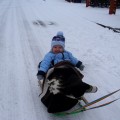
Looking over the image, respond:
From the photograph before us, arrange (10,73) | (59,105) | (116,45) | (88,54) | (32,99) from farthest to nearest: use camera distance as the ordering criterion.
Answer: (116,45) < (88,54) < (10,73) < (32,99) < (59,105)

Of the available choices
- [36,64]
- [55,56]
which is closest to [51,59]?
[55,56]

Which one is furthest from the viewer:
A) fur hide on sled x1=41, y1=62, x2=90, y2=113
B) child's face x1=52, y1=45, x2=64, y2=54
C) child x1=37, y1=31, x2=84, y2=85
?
child's face x1=52, y1=45, x2=64, y2=54

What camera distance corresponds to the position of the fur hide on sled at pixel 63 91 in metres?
3.21

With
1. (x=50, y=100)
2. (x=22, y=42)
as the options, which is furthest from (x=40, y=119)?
(x=22, y=42)

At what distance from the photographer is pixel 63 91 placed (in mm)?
3248

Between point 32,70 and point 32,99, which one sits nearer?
point 32,99

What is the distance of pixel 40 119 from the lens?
347cm

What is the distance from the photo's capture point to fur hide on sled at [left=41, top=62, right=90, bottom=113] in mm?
3215

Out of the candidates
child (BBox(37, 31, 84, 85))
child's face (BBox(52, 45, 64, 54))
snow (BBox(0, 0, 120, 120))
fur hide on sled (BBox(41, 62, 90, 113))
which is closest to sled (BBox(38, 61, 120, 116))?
fur hide on sled (BBox(41, 62, 90, 113))

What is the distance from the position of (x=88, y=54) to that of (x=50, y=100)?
3442mm

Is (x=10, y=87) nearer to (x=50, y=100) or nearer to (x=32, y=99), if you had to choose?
(x=32, y=99)

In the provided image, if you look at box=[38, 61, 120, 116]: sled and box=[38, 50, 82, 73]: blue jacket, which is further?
box=[38, 50, 82, 73]: blue jacket

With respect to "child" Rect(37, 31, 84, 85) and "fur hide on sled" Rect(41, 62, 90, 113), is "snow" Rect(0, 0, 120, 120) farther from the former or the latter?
"child" Rect(37, 31, 84, 85)

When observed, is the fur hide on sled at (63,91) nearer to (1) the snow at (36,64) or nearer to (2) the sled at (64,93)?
(2) the sled at (64,93)
